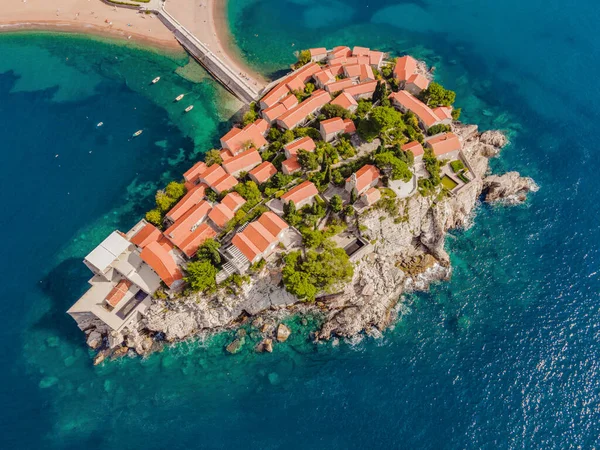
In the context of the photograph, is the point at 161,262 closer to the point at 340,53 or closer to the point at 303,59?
the point at 303,59

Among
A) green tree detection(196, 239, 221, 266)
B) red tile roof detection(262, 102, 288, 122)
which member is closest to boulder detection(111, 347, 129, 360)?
green tree detection(196, 239, 221, 266)

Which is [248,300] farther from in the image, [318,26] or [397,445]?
[318,26]

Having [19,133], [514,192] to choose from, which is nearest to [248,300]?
[514,192]

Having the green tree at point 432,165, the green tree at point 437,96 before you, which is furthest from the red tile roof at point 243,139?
the green tree at point 437,96

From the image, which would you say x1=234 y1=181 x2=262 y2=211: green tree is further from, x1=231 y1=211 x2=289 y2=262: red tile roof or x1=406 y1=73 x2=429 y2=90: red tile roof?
x1=406 y1=73 x2=429 y2=90: red tile roof

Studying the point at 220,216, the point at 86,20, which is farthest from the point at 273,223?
the point at 86,20

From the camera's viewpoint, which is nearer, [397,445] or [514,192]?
[397,445]

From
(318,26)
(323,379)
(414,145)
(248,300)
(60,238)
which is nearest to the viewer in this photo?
(323,379)

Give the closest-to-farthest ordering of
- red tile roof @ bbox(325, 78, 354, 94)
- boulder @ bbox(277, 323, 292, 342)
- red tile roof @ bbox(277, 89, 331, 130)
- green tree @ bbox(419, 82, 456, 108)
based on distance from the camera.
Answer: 1. boulder @ bbox(277, 323, 292, 342)
2. red tile roof @ bbox(277, 89, 331, 130)
3. green tree @ bbox(419, 82, 456, 108)
4. red tile roof @ bbox(325, 78, 354, 94)
